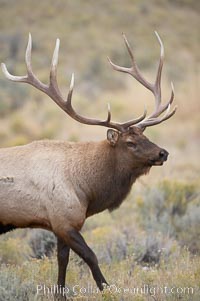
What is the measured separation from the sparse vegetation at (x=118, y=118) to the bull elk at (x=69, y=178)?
20.6 inches

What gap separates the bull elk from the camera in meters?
5.42

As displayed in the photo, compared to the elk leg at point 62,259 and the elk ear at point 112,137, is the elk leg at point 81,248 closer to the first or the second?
the elk leg at point 62,259

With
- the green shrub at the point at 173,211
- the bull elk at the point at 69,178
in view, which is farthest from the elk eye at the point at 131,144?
the green shrub at the point at 173,211

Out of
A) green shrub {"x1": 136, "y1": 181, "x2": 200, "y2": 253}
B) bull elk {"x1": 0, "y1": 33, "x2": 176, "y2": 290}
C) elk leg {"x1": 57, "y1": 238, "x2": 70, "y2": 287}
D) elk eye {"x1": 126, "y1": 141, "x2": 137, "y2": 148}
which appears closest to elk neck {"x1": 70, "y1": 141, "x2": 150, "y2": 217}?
bull elk {"x1": 0, "y1": 33, "x2": 176, "y2": 290}

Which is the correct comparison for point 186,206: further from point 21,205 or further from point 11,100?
point 11,100

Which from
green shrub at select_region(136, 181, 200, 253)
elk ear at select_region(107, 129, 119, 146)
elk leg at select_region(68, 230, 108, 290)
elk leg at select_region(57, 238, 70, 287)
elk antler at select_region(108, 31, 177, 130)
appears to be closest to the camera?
elk leg at select_region(68, 230, 108, 290)

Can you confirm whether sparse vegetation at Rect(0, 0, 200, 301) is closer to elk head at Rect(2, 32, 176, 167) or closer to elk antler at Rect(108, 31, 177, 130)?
elk head at Rect(2, 32, 176, 167)

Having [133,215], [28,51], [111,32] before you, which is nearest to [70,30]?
[111,32]

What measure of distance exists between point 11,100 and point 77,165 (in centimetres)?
1648

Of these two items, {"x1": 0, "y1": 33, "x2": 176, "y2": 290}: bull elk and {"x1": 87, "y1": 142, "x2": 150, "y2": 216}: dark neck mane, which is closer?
{"x1": 0, "y1": 33, "x2": 176, "y2": 290}: bull elk

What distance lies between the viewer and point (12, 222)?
220 inches

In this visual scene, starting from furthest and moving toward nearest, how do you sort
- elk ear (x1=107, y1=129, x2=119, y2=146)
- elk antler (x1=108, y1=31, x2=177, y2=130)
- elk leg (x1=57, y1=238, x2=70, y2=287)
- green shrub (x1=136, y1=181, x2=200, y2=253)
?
green shrub (x1=136, y1=181, x2=200, y2=253)
elk antler (x1=108, y1=31, x2=177, y2=130)
elk ear (x1=107, y1=129, x2=119, y2=146)
elk leg (x1=57, y1=238, x2=70, y2=287)

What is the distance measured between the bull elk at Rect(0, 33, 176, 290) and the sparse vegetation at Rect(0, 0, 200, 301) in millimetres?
524

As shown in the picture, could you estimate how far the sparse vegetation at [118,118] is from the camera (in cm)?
604
